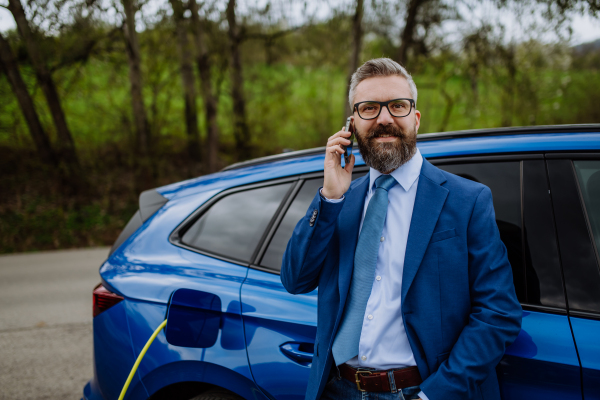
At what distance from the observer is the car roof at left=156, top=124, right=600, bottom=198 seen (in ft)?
5.31

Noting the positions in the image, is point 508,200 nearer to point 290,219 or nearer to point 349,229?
point 349,229

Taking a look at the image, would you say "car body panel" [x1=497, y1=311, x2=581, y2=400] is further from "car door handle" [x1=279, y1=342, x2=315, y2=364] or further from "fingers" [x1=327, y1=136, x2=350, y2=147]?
"fingers" [x1=327, y1=136, x2=350, y2=147]

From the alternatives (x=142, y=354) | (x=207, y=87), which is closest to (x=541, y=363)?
(x=142, y=354)

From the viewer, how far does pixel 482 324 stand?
127 centimetres

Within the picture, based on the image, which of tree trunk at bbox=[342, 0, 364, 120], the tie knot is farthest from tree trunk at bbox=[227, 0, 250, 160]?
the tie knot

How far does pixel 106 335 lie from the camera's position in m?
2.12

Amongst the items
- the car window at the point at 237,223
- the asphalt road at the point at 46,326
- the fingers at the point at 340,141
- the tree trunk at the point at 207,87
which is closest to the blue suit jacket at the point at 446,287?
the fingers at the point at 340,141

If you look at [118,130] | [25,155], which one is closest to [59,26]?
[118,130]

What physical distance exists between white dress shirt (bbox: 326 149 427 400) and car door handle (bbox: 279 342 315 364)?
0.25 m

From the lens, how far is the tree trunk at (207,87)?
385 inches

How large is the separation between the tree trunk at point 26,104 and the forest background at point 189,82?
0.08 ft

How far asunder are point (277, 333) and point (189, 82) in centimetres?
1018

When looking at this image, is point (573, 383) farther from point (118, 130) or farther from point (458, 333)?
point (118, 130)

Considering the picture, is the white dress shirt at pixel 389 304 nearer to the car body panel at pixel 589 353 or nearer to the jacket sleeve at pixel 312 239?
the jacket sleeve at pixel 312 239
